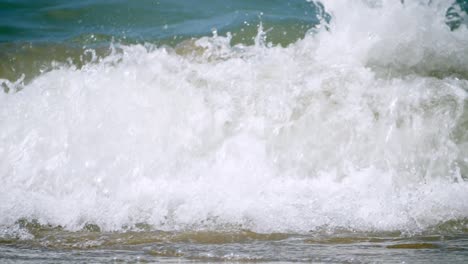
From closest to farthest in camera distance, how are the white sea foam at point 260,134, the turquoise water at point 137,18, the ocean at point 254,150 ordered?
the ocean at point 254,150 → the white sea foam at point 260,134 → the turquoise water at point 137,18

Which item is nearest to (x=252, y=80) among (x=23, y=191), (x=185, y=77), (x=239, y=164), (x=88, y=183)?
(x=185, y=77)

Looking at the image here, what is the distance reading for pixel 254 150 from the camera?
13.6ft

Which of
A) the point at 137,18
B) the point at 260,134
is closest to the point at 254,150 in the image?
the point at 260,134

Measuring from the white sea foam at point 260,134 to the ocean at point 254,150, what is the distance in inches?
0.4

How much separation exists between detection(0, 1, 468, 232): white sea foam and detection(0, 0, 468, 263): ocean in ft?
0.04

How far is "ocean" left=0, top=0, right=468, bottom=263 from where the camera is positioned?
3195mm

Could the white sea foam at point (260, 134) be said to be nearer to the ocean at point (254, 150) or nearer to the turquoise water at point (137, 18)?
the ocean at point (254, 150)

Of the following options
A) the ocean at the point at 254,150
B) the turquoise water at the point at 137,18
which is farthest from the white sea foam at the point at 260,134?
the turquoise water at the point at 137,18

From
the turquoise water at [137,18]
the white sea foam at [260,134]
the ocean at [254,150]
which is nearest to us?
the ocean at [254,150]

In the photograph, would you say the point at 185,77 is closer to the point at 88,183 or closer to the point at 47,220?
the point at 88,183

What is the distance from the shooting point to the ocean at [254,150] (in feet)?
10.5

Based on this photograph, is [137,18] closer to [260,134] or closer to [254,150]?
[260,134]

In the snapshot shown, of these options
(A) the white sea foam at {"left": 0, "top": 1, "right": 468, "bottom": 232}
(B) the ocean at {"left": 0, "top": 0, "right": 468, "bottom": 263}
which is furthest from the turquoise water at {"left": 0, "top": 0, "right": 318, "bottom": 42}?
(A) the white sea foam at {"left": 0, "top": 1, "right": 468, "bottom": 232}

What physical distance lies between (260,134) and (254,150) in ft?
0.56
